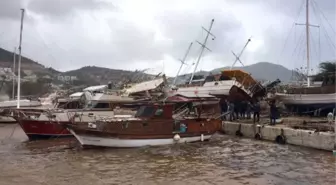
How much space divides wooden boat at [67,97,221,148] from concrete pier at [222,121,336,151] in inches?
109

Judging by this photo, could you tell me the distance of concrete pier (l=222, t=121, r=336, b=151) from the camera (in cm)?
1688

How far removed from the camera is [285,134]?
63.8 feet

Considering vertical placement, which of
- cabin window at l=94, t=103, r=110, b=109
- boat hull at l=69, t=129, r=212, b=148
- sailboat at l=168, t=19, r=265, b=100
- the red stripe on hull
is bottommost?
boat hull at l=69, t=129, r=212, b=148

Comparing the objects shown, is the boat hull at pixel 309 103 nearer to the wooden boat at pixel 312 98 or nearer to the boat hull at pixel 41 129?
the wooden boat at pixel 312 98

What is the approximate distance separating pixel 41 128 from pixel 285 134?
48.3 ft

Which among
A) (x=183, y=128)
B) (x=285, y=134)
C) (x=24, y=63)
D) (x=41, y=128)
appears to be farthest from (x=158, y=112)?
(x=24, y=63)

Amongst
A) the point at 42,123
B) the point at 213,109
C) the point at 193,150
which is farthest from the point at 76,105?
the point at 193,150

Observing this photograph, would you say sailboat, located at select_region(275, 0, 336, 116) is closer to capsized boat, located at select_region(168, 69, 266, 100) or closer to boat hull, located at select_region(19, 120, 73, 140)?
capsized boat, located at select_region(168, 69, 266, 100)

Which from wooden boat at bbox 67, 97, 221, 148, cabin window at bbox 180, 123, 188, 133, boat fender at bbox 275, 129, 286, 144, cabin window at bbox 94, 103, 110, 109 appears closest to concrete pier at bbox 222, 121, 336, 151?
boat fender at bbox 275, 129, 286, 144

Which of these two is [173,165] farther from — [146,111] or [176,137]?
[146,111]

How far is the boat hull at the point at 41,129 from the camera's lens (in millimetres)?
23844

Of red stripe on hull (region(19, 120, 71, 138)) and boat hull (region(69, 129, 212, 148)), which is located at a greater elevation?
red stripe on hull (region(19, 120, 71, 138))

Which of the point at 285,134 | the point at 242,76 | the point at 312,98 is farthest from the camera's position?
the point at 242,76

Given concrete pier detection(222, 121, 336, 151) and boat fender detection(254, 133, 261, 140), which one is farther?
boat fender detection(254, 133, 261, 140)
